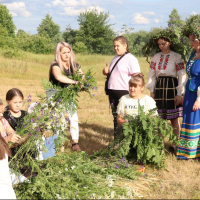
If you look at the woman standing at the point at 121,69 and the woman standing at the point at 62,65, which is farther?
the woman standing at the point at 121,69

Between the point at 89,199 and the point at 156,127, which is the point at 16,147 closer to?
the point at 89,199

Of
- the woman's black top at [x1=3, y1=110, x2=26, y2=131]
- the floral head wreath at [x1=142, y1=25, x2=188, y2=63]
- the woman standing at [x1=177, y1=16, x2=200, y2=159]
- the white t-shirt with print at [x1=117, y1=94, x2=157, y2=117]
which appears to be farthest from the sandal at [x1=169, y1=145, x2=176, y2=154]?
the woman's black top at [x1=3, y1=110, x2=26, y2=131]

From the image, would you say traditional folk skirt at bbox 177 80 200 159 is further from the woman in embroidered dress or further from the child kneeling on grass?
the child kneeling on grass

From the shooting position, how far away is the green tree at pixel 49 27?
78.4 m

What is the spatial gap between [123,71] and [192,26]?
4.33 ft

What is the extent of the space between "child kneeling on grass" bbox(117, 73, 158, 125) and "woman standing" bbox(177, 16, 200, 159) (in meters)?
0.64

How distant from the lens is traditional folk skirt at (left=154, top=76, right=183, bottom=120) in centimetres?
486

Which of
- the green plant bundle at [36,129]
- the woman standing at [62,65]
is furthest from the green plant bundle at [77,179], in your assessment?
the woman standing at [62,65]

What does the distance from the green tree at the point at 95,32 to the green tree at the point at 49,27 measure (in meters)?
25.5

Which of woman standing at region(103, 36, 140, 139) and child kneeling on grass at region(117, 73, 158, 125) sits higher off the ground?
woman standing at region(103, 36, 140, 139)

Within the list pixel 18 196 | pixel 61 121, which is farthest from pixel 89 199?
pixel 61 121

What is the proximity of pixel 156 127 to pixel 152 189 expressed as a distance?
0.89 meters

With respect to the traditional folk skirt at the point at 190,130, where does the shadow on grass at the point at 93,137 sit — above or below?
below

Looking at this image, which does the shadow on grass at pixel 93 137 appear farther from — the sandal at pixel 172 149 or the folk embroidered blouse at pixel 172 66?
the folk embroidered blouse at pixel 172 66
